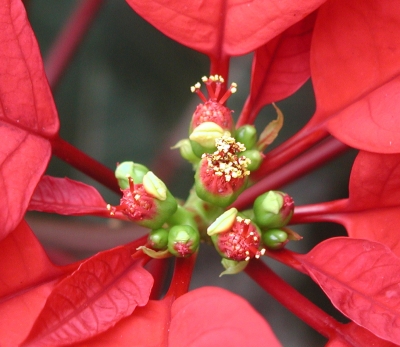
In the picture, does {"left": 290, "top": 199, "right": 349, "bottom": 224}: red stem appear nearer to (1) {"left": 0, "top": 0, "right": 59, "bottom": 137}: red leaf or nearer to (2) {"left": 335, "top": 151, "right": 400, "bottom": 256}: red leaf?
(2) {"left": 335, "top": 151, "right": 400, "bottom": 256}: red leaf

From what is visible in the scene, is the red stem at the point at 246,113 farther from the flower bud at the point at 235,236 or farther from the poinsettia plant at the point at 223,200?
the flower bud at the point at 235,236

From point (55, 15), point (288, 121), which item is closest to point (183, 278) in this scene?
point (288, 121)

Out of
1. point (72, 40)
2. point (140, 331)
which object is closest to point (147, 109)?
point (72, 40)

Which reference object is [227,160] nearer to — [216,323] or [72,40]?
[216,323]

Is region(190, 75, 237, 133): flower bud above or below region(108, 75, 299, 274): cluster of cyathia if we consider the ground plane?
above

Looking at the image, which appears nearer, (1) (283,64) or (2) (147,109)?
(1) (283,64)

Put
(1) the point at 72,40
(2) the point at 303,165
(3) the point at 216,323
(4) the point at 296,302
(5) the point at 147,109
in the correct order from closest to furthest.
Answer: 1. (3) the point at 216,323
2. (4) the point at 296,302
3. (2) the point at 303,165
4. (1) the point at 72,40
5. (5) the point at 147,109

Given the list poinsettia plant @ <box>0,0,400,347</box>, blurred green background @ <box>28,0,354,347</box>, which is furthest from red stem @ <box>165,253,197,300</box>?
blurred green background @ <box>28,0,354,347</box>
